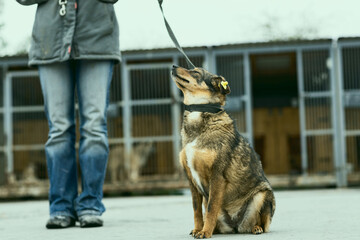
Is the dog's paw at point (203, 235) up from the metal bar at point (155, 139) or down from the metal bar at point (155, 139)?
down

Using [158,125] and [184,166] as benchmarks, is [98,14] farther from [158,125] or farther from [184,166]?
[158,125]

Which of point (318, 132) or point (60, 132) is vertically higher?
point (60, 132)

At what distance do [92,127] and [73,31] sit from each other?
701 millimetres

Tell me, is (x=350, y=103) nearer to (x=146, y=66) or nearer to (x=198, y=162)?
(x=146, y=66)

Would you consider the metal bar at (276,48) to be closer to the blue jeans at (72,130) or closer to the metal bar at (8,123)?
the metal bar at (8,123)

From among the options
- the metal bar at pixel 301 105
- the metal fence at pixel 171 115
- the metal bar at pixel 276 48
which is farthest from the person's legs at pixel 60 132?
the metal bar at pixel 301 105

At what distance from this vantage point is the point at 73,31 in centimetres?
452

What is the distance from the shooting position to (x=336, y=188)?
36.3 feet

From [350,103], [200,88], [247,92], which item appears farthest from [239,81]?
[200,88]

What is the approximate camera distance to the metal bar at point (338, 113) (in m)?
11.2

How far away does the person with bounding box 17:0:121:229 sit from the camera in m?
4.48

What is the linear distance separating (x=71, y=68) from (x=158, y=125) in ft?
22.2

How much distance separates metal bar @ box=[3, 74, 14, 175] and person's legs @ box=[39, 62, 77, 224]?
6991mm

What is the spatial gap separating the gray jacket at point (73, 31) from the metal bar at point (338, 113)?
734 cm
